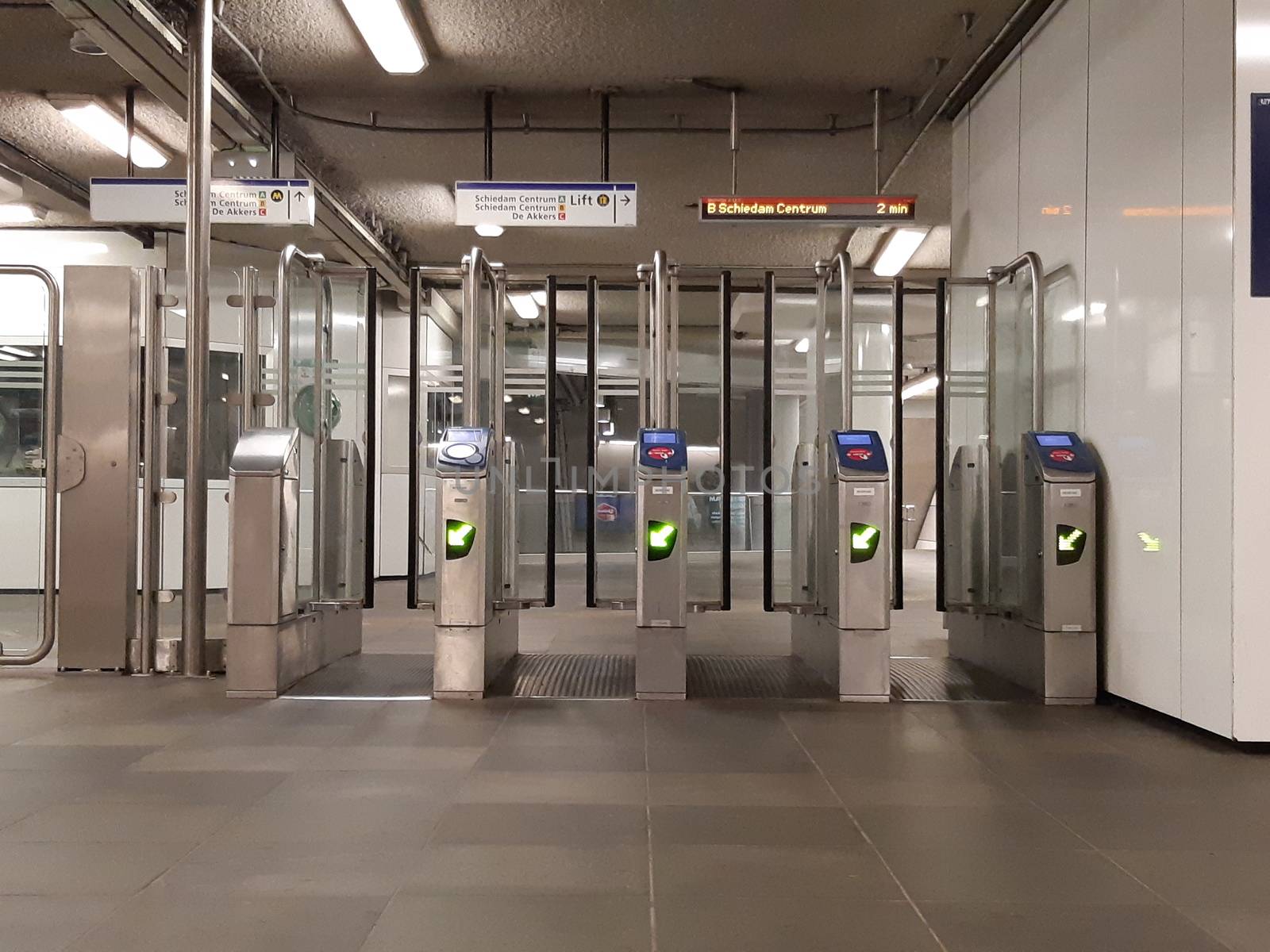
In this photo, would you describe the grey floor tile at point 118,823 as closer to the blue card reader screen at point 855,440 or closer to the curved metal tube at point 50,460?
the curved metal tube at point 50,460

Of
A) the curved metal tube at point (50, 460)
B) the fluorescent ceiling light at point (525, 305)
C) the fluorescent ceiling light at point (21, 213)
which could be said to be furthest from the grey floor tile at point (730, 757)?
the fluorescent ceiling light at point (21, 213)

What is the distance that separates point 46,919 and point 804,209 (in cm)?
635

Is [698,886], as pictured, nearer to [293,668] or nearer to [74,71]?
[293,668]

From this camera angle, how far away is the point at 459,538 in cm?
510

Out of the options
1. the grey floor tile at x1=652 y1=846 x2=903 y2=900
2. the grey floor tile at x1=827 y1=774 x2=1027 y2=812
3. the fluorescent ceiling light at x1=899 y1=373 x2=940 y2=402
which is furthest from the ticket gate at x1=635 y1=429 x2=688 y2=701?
the fluorescent ceiling light at x1=899 y1=373 x2=940 y2=402

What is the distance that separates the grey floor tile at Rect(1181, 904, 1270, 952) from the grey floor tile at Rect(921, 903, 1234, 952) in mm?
29

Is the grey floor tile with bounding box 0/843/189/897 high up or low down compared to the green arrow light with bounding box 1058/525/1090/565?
down

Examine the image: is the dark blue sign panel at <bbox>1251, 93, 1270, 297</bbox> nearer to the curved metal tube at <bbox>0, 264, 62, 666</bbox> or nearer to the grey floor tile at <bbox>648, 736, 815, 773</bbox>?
the grey floor tile at <bbox>648, 736, 815, 773</bbox>

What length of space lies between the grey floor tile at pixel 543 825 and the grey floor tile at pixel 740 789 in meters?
0.21

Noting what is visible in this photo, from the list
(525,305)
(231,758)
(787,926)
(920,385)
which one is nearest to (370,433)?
(231,758)

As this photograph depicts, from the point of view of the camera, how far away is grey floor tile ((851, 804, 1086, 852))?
9.57ft

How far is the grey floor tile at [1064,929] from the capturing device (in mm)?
2252

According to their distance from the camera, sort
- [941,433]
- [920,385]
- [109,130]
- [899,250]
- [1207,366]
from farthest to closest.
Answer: [920,385]
[899,250]
[109,130]
[941,433]
[1207,366]

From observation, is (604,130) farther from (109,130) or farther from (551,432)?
(109,130)
